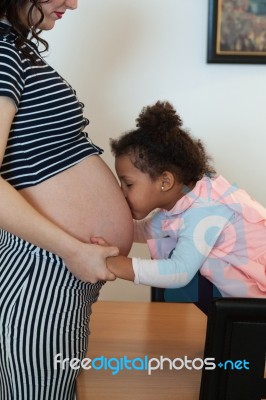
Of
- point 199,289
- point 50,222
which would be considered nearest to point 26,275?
point 50,222

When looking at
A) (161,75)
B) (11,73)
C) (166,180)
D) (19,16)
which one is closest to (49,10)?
(19,16)

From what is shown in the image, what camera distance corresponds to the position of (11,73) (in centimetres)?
106

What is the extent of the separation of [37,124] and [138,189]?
0.39 m

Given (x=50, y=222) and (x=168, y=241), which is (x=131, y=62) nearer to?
(x=168, y=241)

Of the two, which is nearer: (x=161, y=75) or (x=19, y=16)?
(x=19, y=16)

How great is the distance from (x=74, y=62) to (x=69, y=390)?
1.41 m

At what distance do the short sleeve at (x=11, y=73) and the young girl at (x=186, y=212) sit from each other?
1.47 ft

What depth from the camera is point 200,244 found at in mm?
1350

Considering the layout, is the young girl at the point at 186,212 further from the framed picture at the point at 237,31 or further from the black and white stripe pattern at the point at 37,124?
the framed picture at the point at 237,31

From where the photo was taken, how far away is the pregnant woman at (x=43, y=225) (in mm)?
1109

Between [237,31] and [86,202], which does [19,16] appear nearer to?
[86,202]

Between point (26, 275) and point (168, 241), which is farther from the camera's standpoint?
point (168, 241)

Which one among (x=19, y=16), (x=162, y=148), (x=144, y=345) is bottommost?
(x=144, y=345)

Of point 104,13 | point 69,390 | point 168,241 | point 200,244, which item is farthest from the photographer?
point 104,13
